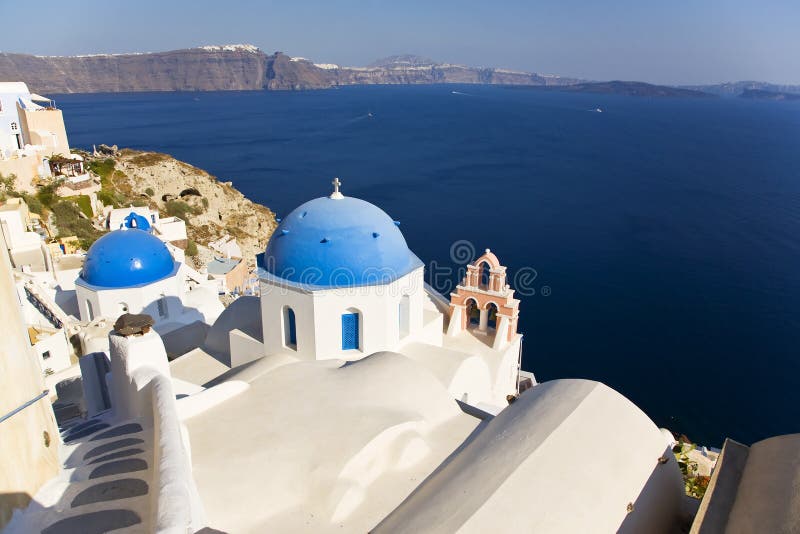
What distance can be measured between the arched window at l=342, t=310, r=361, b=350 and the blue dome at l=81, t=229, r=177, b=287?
6.13 metres

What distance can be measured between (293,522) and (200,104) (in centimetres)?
16687

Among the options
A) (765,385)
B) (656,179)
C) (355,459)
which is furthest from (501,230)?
(355,459)

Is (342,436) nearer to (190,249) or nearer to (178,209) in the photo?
(190,249)

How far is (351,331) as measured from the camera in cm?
1079

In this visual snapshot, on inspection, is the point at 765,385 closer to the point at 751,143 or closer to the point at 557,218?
the point at 557,218

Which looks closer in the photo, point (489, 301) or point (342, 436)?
point (342, 436)

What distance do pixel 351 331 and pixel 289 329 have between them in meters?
1.31

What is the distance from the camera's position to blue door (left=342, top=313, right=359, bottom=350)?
1069cm

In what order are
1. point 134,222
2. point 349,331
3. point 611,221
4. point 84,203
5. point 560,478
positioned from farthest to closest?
point 611,221
point 84,203
point 134,222
point 349,331
point 560,478

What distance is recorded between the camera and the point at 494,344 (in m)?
13.2

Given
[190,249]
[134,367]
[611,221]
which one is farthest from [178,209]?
[134,367]

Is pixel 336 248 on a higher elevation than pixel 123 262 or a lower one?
higher

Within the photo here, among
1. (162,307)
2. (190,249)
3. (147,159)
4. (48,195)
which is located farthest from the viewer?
(147,159)

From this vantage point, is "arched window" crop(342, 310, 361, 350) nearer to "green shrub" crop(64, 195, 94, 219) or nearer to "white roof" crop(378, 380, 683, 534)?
"white roof" crop(378, 380, 683, 534)
